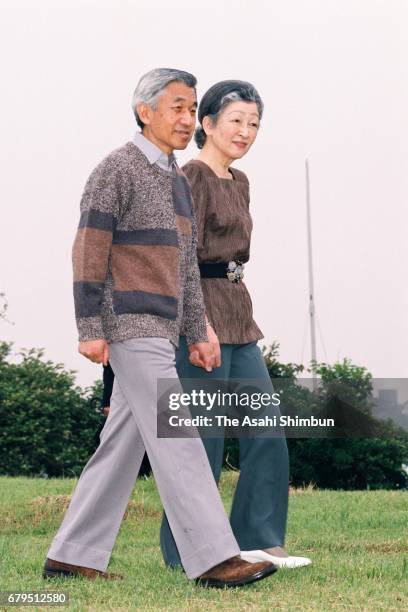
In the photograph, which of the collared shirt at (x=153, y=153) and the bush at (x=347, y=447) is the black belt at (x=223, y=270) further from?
the bush at (x=347, y=447)

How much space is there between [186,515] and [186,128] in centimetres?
177

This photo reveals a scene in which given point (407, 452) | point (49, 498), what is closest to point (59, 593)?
point (49, 498)

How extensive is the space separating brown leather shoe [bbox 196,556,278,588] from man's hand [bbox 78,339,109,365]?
3.36ft

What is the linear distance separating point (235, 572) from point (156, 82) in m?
2.25

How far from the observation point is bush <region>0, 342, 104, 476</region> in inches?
596

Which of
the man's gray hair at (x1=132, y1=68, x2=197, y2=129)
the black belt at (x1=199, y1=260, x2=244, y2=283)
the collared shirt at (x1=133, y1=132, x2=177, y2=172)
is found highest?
the man's gray hair at (x1=132, y1=68, x2=197, y2=129)

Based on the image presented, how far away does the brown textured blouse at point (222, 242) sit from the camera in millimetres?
5785

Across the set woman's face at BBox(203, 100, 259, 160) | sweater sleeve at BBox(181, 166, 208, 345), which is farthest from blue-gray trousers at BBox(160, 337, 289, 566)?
woman's face at BBox(203, 100, 259, 160)

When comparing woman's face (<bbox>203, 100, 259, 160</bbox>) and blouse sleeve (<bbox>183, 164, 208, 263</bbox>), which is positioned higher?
woman's face (<bbox>203, 100, 259, 160</bbox>)

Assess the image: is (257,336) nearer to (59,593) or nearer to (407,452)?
(59,593)

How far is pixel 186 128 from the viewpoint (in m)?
5.25

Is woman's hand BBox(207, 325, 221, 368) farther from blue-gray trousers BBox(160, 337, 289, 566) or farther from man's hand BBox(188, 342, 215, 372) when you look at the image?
blue-gray trousers BBox(160, 337, 289, 566)

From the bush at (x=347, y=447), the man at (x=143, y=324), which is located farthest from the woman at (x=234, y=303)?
the bush at (x=347, y=447)

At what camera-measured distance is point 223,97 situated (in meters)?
5.92
